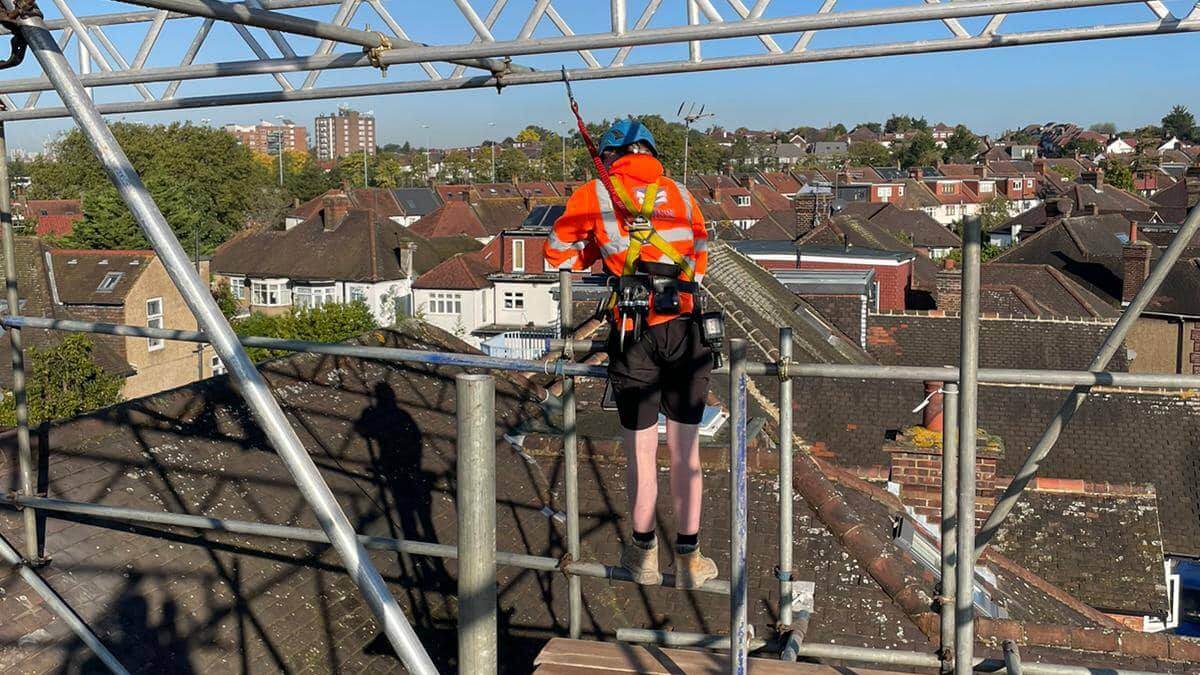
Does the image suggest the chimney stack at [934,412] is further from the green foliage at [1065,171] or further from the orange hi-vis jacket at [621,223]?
the green foliage at [1065,171]

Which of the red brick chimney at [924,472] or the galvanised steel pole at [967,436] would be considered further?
the red brick chimney at [924,472]

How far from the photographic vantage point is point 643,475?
15.2ft

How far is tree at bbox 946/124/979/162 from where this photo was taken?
145 metres

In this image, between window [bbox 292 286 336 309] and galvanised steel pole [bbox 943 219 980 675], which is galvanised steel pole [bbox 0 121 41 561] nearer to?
galvanised steel pole [bbox 943 219 980 675]

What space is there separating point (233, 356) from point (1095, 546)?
1303cm

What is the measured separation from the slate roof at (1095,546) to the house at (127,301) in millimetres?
24964

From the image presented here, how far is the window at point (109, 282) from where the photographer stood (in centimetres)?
3409

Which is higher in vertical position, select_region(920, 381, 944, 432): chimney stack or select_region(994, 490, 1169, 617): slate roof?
select_region(920, 381, 944, 432): chimney stack

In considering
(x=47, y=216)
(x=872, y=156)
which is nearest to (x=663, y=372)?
(x=47, y=216)

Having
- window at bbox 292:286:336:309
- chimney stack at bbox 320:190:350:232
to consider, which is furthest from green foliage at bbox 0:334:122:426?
chimney stack at bbox 320:190:350:232

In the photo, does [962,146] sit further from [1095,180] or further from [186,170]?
[186,170]

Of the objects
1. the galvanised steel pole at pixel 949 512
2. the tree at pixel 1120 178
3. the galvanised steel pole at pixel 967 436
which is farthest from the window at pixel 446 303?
the tree at pixel 1120 178

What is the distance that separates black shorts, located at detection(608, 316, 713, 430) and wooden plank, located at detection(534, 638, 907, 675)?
87 cm

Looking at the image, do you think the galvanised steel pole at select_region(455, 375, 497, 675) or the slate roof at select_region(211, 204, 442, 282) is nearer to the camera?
the galvanised steel pole at select_region(455, 375, 497, 675)
